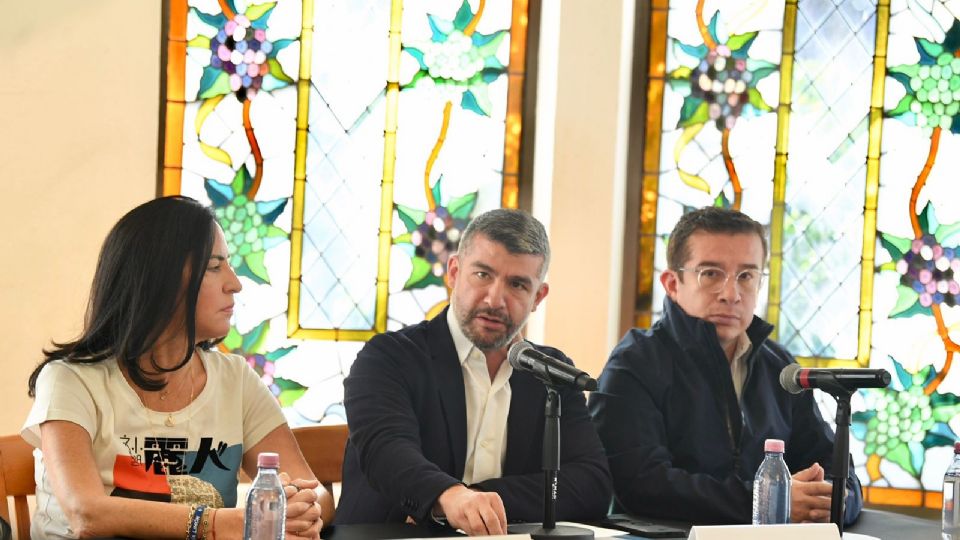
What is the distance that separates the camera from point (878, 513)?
3.10 m

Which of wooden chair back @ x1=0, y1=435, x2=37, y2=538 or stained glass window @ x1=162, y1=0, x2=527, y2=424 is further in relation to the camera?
stained glass window @ x1=162, y1=0, x2=527, y2=424

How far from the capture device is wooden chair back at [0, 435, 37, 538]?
2.66m

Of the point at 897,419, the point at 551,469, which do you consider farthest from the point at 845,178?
the point at 551,469

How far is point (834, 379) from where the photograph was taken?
256 centimetres

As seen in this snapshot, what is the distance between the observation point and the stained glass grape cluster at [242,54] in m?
4.37

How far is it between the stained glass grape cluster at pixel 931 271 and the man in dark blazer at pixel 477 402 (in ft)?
6.16

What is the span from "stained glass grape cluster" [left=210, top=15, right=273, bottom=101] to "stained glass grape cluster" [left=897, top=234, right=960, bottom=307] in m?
2.40

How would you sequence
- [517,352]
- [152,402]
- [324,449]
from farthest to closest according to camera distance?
[324,449], [152,402], [517,352]

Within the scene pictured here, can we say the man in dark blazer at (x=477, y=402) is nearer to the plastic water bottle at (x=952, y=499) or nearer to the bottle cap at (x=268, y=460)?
the bottle cap at (x=268, y=460)

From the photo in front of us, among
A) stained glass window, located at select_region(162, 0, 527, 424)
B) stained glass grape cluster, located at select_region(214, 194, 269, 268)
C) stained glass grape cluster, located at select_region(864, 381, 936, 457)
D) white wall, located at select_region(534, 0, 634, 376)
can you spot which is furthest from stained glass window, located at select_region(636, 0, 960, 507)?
stained glass grape cluster, located at select_region(214, 194, 269, 268)

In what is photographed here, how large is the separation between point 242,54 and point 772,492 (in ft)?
8.33

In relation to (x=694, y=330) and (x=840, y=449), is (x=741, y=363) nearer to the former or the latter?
(x=694, y=330)

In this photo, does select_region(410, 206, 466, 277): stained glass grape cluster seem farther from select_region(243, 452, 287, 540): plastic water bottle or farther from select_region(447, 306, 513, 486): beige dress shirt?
select_region(243, 452, 287, 540): plastic water bottle

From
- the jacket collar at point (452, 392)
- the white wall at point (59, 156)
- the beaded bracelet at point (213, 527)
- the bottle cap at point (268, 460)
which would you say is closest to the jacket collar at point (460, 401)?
the jacket collar at point (452, 392)
